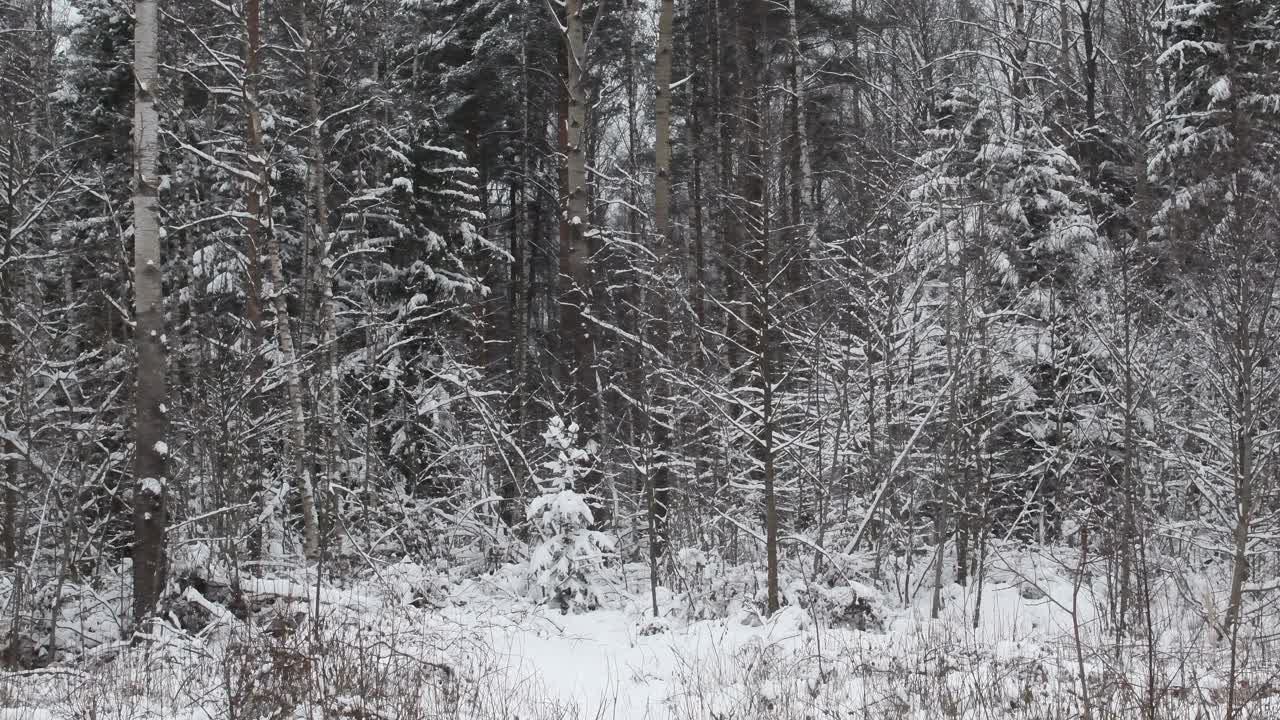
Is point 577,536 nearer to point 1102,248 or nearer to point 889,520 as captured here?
point 889,520

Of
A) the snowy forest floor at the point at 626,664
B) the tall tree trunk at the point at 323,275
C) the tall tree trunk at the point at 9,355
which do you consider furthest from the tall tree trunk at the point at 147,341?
the tall tree trunk at the point at 323,275

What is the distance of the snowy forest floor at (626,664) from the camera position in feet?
17.6

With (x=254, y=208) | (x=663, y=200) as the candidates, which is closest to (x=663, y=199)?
(x=663, y=200)

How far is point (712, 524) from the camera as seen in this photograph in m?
11.2

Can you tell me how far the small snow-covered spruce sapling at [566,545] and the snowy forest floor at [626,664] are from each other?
263 millimetres

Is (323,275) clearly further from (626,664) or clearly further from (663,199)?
(626,664)

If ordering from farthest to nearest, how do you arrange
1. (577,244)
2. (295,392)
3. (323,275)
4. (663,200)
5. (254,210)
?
(323,275) → (254,210) → (663,200) → (295,392) → (577,244)

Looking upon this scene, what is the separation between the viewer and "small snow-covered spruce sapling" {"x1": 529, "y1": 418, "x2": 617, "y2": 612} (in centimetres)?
964

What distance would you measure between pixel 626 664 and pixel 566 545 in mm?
2547

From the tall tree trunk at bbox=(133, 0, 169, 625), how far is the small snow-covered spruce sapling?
393cm

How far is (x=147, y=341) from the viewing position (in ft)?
28.7

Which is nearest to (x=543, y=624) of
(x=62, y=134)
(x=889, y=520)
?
(x=889, y=520)

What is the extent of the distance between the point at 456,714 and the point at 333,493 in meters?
6.72

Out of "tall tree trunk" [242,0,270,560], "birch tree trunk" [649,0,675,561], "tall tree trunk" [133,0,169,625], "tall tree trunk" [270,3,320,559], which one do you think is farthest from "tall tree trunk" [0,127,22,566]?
"birch tree trunk" [649,0,675,561]
